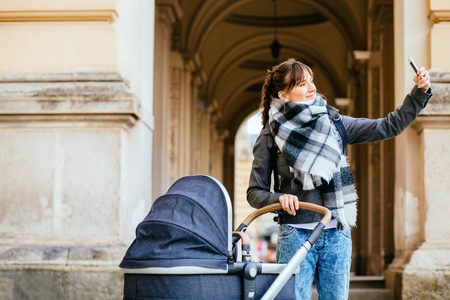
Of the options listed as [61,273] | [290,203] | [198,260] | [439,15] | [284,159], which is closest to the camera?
[198,260]

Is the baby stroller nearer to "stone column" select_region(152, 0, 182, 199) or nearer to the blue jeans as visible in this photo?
the blue jeans

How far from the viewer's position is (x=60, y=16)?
5.15 metres

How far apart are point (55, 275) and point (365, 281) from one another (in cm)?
283

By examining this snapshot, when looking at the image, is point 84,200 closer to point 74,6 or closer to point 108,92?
point 108,92

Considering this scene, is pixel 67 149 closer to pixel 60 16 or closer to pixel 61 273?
pixel 61 273

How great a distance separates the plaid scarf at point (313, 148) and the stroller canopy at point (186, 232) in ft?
1.13

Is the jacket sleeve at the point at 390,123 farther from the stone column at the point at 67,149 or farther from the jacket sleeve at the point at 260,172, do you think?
the stone column at the point at 67,149

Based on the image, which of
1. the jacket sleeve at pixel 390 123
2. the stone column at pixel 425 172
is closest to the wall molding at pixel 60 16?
the stone column at pixel 425 172

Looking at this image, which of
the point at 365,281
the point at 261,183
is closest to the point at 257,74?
the point at 365,281

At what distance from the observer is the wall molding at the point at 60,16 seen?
5098mm

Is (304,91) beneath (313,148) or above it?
above

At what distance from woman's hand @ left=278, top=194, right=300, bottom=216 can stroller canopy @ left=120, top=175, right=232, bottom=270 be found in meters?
0.22

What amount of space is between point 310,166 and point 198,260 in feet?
2.03

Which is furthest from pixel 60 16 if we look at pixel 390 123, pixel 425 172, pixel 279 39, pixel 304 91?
pixel 279 39
